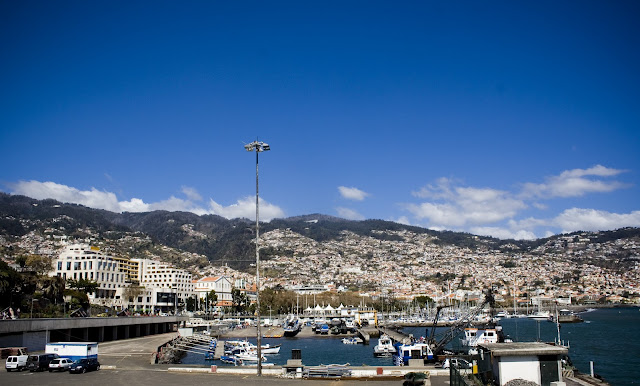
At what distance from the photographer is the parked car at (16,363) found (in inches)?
1166

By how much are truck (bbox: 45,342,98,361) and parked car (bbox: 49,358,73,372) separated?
945 mm

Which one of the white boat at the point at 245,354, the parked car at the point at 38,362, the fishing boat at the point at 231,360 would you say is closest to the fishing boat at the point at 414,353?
the white boat at the point at 245,354

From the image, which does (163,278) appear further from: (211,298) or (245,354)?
(245,354)

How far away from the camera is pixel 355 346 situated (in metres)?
71.4

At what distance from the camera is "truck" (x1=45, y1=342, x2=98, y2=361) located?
31281mm

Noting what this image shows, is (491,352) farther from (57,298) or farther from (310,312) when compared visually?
(310,312)

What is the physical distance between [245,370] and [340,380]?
612 cm

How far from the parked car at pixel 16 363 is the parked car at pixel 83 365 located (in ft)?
10.7

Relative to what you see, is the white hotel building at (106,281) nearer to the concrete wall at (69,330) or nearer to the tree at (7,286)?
the concrete wall at (69,330)

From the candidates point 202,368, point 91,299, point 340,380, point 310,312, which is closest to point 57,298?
point 91,299

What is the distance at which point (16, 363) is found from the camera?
2969 centimetres

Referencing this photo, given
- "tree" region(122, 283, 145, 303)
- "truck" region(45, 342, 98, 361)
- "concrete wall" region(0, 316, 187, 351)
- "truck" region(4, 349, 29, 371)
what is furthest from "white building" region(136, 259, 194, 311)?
"truck" region(4, 349, 29, 371)

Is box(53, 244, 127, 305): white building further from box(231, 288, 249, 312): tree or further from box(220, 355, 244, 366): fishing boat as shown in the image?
box(220, 355, 244, 366): fishing boat

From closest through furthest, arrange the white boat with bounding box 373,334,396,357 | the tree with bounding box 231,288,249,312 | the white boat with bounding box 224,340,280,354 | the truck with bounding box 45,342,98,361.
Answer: the truck with bounding box 45,342,98,361, the white boat with bounding box 224,340,280,354, the white boat with bounding box 373,334,396,357, the tree with bounding box 231,288,249,312
